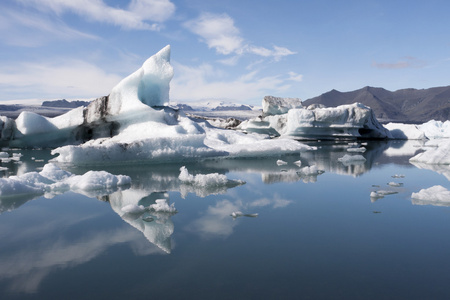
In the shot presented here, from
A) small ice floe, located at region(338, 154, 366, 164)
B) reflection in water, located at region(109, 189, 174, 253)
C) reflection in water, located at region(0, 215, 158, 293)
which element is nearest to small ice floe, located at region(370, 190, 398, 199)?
reflection in water, located at region(109, 189, 174, 253)

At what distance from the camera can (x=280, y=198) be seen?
14.8 feet

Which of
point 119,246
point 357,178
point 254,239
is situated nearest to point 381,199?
point 357,178

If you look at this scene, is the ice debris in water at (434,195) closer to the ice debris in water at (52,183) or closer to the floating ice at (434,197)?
the floating ice at (434,197)

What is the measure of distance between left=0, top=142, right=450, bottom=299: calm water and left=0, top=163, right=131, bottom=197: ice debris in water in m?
0.26

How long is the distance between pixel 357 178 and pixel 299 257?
4.14 m

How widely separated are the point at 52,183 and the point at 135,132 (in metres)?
4.86

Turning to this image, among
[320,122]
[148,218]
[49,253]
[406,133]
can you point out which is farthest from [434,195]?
[406,133]

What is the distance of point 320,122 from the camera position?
16656mm

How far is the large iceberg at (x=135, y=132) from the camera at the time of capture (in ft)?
26.1

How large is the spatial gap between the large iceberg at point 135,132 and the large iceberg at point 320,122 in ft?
17.6

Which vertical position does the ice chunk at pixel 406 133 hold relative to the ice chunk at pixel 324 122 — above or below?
below

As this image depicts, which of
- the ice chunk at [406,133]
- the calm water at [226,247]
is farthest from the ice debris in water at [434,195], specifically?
the ice chunk at [406,133]

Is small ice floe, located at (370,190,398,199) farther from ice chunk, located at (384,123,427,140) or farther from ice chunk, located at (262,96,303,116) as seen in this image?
ice chunk, located at (384,123,427,140)

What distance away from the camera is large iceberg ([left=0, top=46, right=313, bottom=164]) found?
7.95 meters
